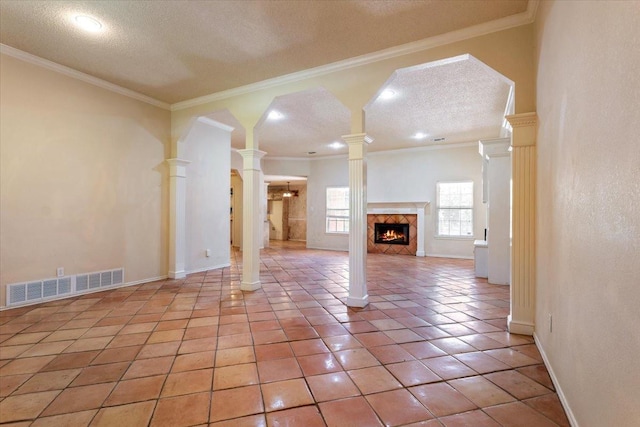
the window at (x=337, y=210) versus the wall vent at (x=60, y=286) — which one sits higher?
the window at (x=337, y=210)

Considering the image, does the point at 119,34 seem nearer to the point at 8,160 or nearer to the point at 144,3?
the point at 144,3

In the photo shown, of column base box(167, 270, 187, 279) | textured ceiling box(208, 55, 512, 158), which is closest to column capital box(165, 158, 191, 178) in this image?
textured ceiling box(208, 55, 512, 158)

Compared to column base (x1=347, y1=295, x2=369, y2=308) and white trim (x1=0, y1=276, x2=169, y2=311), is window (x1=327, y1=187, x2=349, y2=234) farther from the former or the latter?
column base (x1=347, y1=295, x2=369, y2=308)

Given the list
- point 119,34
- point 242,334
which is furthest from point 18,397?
point 119,34

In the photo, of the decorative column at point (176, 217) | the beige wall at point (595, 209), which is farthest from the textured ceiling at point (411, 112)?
the beige wall at point (595, 209)

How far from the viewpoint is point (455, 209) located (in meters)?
8.01

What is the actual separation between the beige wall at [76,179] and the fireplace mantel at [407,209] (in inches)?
221

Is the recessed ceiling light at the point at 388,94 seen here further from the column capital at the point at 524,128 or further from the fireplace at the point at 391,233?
the fireplace at the point at 391,233

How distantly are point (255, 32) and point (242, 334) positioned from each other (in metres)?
2.89

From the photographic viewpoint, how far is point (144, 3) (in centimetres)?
263

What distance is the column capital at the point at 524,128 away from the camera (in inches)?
108

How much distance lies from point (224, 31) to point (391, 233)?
690 cm

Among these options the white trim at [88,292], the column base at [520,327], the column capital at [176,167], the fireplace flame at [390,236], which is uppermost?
the column capital at [176,167]

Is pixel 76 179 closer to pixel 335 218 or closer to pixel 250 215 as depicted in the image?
pixel 250 215
